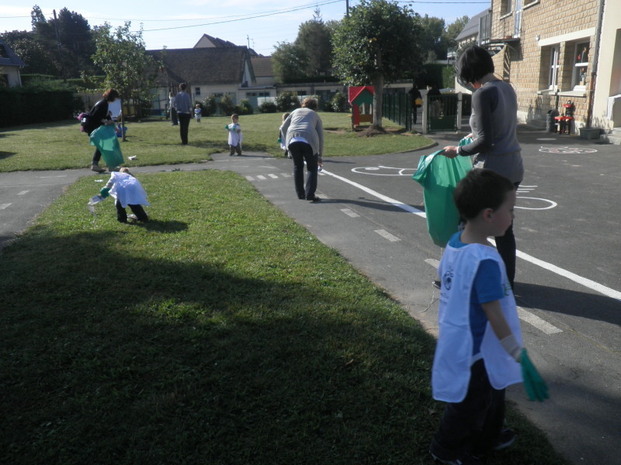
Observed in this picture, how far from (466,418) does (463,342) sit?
0.37m

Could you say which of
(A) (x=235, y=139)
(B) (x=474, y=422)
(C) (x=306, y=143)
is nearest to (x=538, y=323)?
(B) (x=474, y=422)

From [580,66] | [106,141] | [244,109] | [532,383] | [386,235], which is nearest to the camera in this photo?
[532,383]

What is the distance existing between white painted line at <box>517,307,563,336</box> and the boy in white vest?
5.32 ft

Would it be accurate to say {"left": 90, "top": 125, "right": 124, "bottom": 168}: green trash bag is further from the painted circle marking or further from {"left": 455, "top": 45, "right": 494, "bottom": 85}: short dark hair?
{"left": 455, "top": 45, "right": 494, "bottom": 85}: short dark hair

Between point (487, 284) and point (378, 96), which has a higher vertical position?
point (378, 96)

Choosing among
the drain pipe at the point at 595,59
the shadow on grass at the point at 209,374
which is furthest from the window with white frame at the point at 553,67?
the shadow on grass at the point at 209,374

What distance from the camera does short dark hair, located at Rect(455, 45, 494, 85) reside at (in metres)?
3.98

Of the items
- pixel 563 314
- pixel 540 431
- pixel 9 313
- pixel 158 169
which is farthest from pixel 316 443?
pixel 158 169

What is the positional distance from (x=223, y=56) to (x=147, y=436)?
65.9 meters

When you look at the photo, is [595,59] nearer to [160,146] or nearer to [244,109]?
[160,146]

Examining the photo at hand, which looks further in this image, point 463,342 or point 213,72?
point 213,72

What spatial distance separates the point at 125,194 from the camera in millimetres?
6785

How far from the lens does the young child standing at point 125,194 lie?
6793 mm

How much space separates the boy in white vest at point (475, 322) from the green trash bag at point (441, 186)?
7.28 feet
